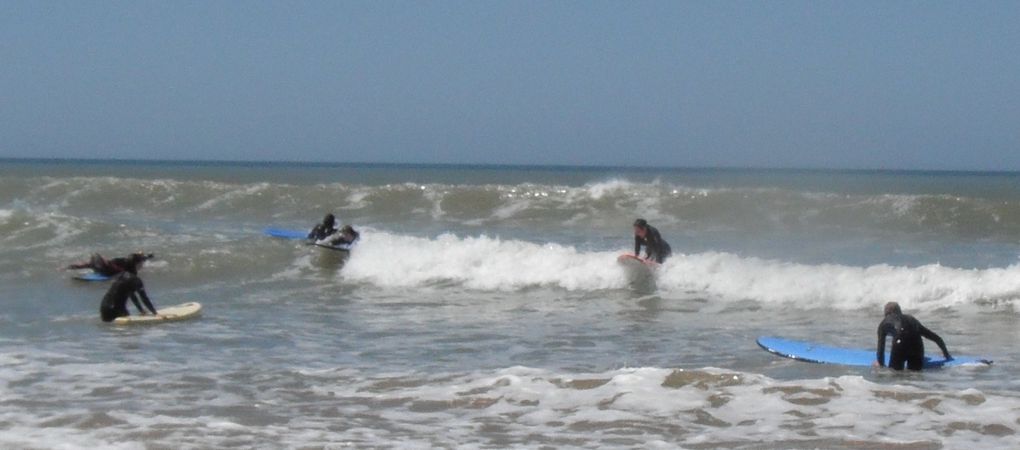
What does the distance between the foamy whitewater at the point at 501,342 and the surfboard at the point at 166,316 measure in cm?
17

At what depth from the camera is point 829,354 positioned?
40.2ft

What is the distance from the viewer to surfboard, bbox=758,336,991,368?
1176cm

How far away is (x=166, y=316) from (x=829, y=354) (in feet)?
26.0

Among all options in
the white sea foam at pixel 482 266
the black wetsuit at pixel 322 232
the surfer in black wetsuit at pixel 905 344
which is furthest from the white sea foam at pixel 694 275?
the surfer in black wetsuit at pixel 905 344

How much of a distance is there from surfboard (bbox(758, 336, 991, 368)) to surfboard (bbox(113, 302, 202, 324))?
710 cm

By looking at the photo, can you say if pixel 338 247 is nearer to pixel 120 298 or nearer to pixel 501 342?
pixel 120 298

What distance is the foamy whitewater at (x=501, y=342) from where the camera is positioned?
914 centimetres

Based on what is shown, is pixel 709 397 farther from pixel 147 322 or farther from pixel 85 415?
pixel 147 322

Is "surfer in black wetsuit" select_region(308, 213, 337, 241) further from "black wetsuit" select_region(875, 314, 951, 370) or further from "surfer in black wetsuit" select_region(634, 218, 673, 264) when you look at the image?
"black wetsuit" select_region(875, 314, 951, 370)

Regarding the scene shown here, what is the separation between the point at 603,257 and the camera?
824 inches

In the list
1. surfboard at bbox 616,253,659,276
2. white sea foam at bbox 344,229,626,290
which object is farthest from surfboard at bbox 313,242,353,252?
surfboard at bbox 616,253,659,276

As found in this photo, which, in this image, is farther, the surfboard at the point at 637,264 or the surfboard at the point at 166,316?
the surfboard at the point at 637,264

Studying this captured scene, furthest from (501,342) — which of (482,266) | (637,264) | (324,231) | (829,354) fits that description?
(324,231)

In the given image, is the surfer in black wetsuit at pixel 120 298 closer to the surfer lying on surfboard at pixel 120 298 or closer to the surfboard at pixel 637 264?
the surfer lying on surfboard at pixel 120 298
